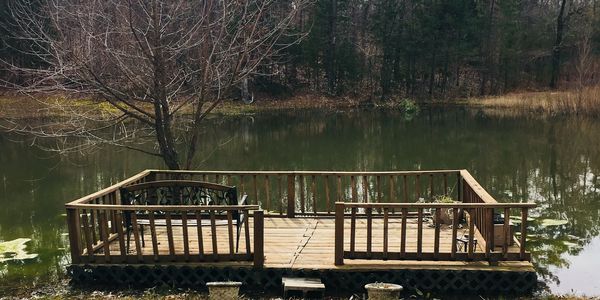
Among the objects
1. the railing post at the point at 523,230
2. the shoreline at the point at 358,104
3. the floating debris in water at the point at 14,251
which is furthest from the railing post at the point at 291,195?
the shoreline at the point at 358,104

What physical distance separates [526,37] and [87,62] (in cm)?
4282

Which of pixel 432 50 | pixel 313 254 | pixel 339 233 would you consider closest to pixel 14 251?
pixel 313 254

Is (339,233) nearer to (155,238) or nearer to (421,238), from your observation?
(421,238)

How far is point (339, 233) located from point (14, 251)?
19.9ft

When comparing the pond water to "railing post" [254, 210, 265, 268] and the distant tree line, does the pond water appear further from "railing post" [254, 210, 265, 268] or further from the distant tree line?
the distant tree line

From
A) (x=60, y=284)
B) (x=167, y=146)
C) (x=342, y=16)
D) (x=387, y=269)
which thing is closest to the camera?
(x=387, y=269)

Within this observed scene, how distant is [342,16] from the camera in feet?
144

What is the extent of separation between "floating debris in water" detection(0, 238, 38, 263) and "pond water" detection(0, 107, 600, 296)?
16cm

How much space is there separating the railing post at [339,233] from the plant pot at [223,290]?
4.55 feet

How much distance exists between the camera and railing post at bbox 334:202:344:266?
6.80 m

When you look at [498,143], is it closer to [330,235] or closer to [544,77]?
[330,235]

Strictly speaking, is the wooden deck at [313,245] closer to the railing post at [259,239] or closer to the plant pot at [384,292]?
the railing post at [259,239]

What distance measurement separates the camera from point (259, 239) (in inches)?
271

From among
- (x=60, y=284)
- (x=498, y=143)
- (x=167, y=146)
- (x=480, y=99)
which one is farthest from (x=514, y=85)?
(x=60, y=284)
